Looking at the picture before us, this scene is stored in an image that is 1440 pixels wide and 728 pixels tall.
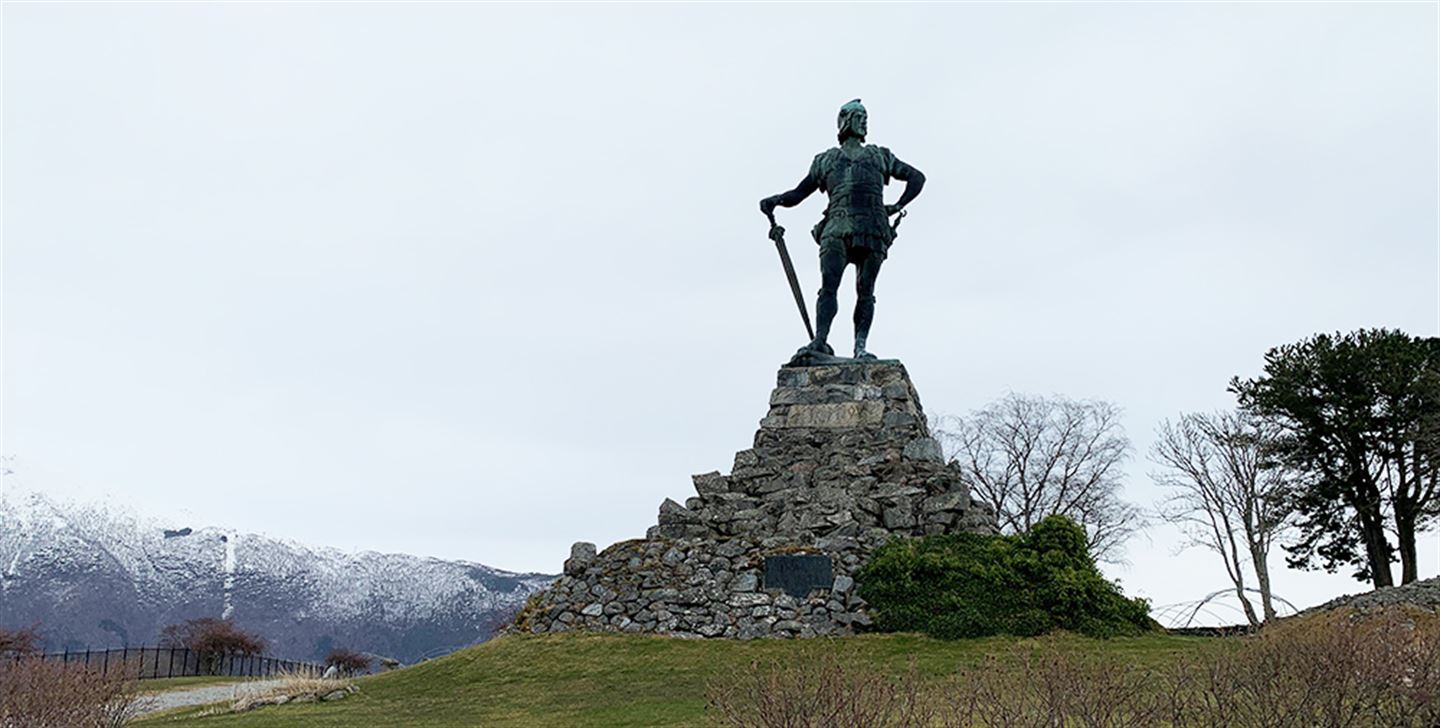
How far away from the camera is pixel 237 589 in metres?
86.1

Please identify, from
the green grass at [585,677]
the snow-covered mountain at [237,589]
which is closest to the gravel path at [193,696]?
the green grass at [585,677]

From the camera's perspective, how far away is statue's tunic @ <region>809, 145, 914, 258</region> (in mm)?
16766

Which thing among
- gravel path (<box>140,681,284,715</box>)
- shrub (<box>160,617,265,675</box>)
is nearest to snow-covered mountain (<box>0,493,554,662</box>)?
shrub (<box>160,617,265,675</box>)

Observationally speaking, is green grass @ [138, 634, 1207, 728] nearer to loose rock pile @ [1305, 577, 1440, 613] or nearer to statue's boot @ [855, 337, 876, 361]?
statue's boot @ [855, 337, 876, 361]

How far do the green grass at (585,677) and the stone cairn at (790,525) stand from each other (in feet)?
1.78

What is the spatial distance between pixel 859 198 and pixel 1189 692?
1121 cm

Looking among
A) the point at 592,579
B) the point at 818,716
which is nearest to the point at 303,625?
the point at 592,579

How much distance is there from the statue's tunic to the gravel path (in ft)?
32.9

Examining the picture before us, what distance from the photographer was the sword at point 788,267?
57.0 ft

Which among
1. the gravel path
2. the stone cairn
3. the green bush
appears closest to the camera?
the green bush

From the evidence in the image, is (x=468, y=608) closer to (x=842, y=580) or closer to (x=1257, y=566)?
(x=1257, y=566)

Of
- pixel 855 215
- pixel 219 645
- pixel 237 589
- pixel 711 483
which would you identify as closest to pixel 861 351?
pixel 855 215

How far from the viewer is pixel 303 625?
82000 mm

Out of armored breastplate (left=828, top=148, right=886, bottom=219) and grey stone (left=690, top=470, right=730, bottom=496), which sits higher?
armored breastplate (left=828, top=148, right=886, bottom=219)
